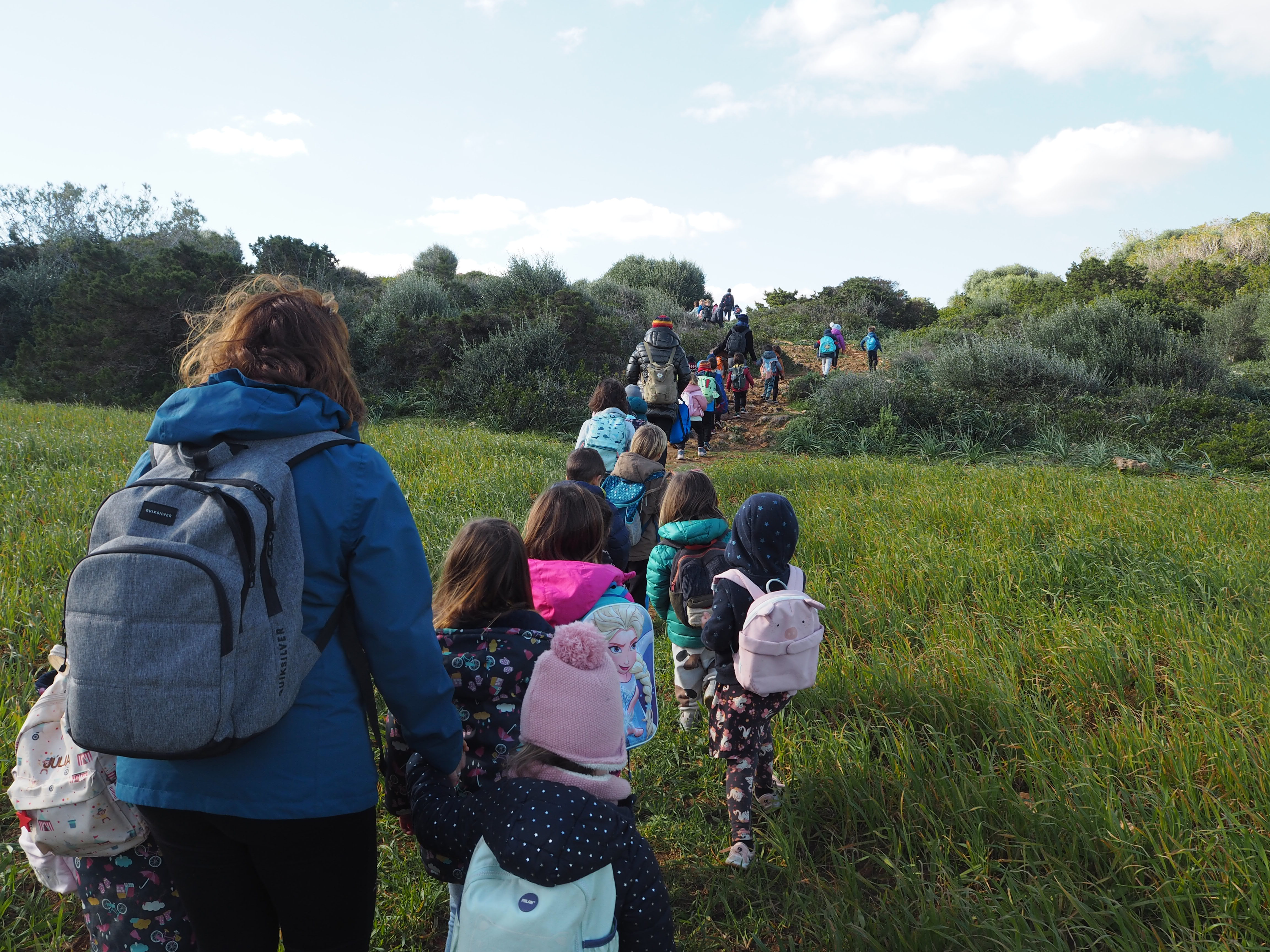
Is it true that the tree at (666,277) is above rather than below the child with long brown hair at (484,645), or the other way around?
above

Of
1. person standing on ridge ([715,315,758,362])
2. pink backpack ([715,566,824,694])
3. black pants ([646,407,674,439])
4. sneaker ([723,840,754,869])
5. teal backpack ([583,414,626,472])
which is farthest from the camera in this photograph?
person standing on ridge ([715,315,758,362])

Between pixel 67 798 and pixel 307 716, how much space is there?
2.19ft

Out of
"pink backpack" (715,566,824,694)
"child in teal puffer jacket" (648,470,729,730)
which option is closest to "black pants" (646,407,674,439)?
"child in teal puffer jacket" (648,470,729,730)

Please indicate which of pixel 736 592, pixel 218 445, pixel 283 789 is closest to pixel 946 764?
pixel 736 592

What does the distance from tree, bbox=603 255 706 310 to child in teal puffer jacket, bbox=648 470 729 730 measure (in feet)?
94.8

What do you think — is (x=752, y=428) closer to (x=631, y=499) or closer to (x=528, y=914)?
(x=631, y=499)

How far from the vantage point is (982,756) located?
3.10m

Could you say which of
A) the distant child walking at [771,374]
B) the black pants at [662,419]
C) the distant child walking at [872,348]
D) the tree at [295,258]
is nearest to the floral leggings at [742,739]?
the black pants at [662,419]

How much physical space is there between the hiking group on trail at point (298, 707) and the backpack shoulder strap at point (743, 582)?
95 cm

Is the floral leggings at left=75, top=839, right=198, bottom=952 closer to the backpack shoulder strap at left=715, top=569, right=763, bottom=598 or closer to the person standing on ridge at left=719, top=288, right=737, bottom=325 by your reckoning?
the backpack shoulder strap at left=715, top=569, right=763, bottom=598

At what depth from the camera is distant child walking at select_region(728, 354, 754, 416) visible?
15023 millimetres

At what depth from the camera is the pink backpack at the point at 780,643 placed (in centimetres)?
269

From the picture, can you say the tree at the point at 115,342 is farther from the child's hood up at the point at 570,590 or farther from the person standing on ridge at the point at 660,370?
the child's hood up at the point at 570,590

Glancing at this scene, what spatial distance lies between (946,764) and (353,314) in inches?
728
